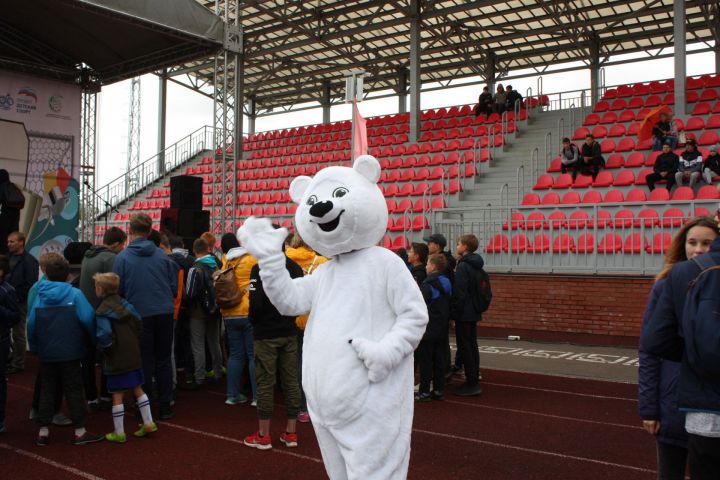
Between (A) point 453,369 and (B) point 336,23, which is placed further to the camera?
(B) point 336,23

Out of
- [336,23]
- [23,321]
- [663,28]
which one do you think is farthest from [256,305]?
[663,28]

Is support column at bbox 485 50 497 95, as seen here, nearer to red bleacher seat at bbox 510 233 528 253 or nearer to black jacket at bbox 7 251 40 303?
red bleacher seat at bbox 510 233 528 253

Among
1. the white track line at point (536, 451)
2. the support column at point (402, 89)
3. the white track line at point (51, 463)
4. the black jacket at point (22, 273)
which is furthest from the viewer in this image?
the support column at point (402, 89)

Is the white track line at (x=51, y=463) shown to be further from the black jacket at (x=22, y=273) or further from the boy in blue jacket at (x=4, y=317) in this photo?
the black jacket at (x=22, y=273)

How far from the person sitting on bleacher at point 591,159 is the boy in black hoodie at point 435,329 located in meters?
8.26

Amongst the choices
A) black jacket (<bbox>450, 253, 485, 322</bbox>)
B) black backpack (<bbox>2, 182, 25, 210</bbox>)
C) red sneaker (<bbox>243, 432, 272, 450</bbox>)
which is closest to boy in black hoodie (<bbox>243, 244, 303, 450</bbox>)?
red sneaker (<bbox>243, 432, 272, 450</bbox>)

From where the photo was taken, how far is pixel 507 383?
305 inches

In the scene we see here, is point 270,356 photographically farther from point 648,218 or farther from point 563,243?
point 648,218

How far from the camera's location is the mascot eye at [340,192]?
3074 mm

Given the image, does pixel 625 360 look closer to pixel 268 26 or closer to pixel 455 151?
pixel 455 151

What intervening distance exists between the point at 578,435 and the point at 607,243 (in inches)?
233

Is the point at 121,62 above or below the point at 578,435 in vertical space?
above

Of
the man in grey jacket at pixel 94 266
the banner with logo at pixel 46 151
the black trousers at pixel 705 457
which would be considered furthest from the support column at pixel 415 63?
the black trousers at pixel 705 457

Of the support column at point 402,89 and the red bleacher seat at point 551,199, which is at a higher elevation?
the support column at point 402,89
